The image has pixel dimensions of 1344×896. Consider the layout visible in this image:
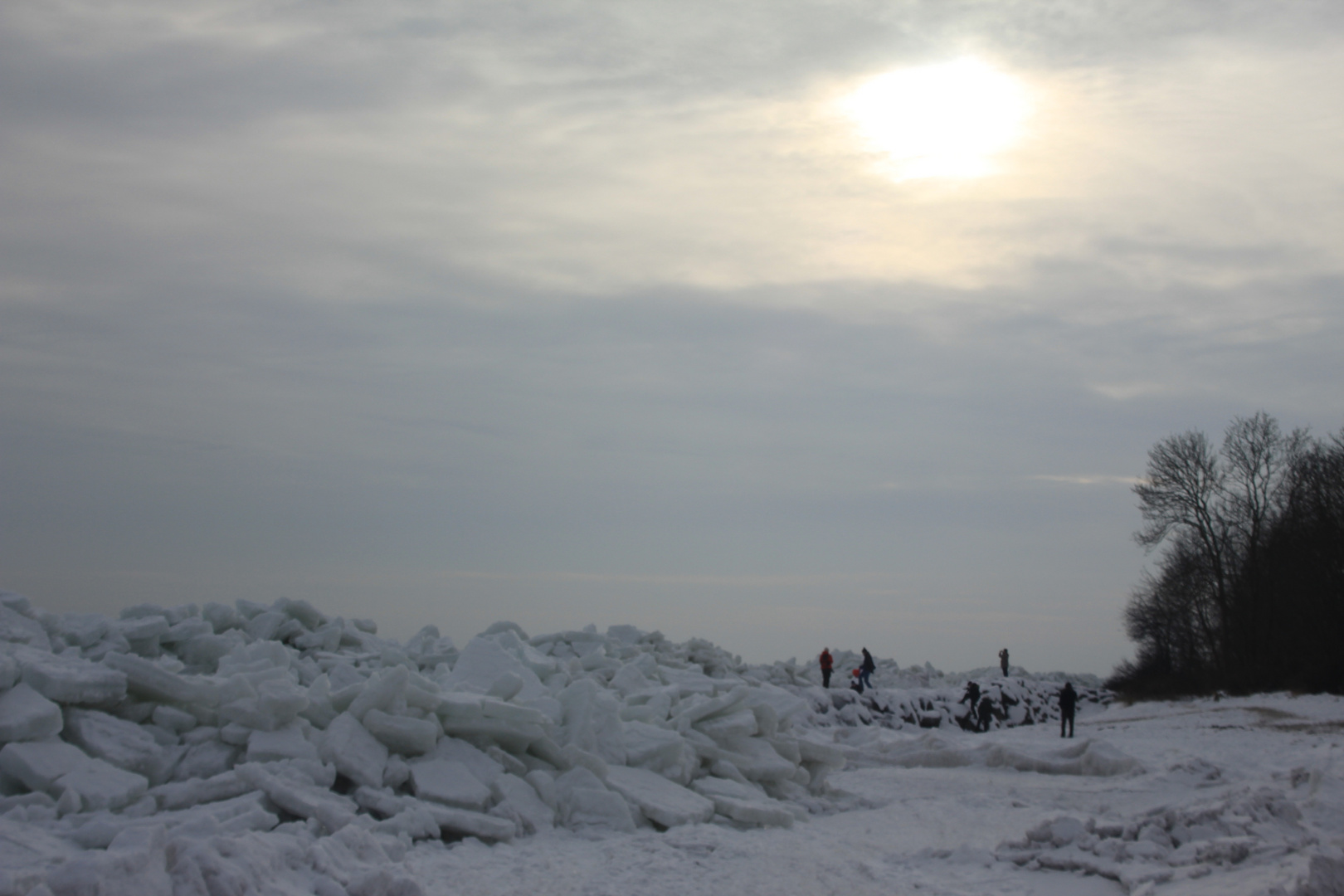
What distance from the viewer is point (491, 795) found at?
8.58 meters

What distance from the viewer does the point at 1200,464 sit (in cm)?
3700

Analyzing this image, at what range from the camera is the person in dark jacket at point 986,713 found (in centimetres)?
2505

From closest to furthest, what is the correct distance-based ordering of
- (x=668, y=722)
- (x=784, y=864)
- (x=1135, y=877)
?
(x=1135, y=877) < (x=784, y=864) < (x=668, y=722)

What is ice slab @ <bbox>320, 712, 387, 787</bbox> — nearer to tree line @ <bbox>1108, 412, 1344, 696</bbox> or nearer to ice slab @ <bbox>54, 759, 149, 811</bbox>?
ice slab @ <bbox>54, 759, 149, 811</bbox>

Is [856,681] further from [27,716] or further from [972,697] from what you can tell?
[27,716]

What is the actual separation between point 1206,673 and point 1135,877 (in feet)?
104

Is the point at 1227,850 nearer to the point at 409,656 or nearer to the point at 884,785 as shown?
the point at 884,785

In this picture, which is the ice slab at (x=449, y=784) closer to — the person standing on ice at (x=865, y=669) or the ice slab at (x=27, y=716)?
the ice slab at (x=27, y=716)

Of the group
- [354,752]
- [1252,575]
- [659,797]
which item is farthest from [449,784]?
[1252,575]

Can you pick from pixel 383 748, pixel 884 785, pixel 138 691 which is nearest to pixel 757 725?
pixel 884 785

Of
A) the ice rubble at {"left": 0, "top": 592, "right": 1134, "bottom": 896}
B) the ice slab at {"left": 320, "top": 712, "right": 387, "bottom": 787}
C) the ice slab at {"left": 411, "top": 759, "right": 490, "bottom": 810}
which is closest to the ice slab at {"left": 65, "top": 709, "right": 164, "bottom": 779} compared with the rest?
the ice rubble at {"left": 0, "top": 592, "right": 1134, "bottom": 896}

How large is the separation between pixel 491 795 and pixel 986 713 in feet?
64.4

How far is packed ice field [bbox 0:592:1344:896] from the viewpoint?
6.30m

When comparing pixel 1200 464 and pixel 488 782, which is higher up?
pixel 1200 464
